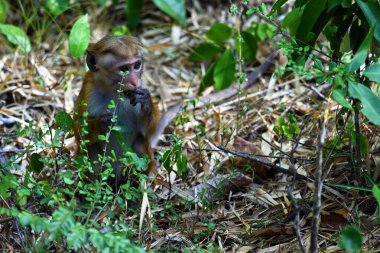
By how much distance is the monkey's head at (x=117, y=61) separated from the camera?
6258 mm

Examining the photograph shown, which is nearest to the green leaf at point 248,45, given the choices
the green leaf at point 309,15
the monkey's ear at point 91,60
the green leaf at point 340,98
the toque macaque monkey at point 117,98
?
the toque macaque monkey at point 117,98

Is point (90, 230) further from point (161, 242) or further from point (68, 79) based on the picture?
point (68, 79)

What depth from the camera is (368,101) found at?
455cm

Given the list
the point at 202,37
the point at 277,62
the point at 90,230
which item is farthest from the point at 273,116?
the point at 90,230

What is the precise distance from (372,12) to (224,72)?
10.1ft

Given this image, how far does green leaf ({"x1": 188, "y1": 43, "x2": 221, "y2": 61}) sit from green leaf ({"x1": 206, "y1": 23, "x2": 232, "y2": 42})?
102 millimetres

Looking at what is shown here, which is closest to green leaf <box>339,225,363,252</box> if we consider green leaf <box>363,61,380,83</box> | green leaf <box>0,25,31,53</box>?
green leaf <box>363,61,380,83</box>

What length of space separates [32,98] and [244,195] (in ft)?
9.82

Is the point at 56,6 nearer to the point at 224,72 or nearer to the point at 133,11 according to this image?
the point at 133,11

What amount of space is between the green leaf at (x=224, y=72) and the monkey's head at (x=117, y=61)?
1590mm

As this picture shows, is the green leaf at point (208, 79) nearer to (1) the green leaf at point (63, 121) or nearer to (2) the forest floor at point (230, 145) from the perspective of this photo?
(2) the forest floor at point (230, 145)

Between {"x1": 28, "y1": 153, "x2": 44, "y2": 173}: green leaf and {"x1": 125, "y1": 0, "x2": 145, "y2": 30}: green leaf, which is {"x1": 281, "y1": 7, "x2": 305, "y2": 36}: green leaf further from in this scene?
{"x1": 125, "y1": 0, "x2": 145, "y2": 30}: green leaf

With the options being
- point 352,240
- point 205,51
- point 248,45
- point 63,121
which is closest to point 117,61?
point 63,121

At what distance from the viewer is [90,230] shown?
160 inches
